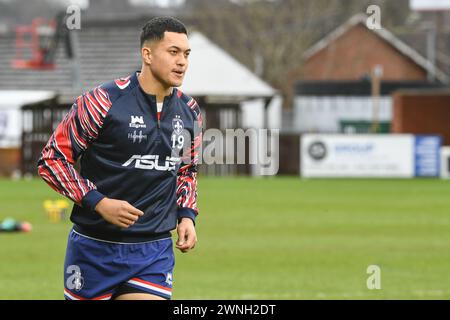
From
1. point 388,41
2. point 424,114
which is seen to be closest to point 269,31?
point 388,41

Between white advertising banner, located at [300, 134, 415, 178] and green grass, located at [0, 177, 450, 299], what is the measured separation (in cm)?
834

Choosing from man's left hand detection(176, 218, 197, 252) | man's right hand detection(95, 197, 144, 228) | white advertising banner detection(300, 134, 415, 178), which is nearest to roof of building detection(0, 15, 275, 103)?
white advertising banner detection(300, 134, 415, 178)

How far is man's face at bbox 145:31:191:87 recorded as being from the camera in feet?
22.8

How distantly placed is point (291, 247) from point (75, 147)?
12.5 m

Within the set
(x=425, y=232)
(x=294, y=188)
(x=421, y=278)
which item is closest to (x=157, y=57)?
(x=421, y=278)

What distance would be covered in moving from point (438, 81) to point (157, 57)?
3068 inches

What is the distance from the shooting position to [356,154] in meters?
42.5

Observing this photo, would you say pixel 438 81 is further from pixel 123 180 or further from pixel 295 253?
pixel 123 180

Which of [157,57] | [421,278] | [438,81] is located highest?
[438,81]

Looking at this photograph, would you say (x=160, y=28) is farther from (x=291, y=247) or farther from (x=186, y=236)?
(x=291, y=247)

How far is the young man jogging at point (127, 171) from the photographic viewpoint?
697cm

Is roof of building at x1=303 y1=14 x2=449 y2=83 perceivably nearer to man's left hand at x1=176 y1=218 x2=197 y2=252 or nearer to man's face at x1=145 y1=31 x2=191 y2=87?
man's left hand at x1=176 y1=218 x2=197 y2=252

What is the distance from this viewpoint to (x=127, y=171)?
7059 millimetres

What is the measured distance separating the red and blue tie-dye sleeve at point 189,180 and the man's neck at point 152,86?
28 cm
